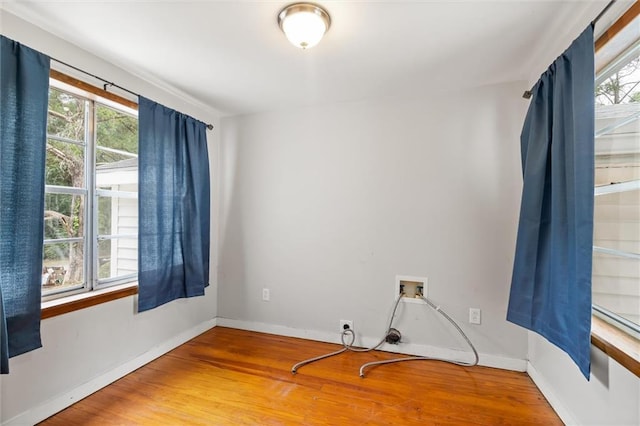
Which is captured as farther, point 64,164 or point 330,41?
point 64,164

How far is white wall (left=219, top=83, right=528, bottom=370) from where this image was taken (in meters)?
2.37

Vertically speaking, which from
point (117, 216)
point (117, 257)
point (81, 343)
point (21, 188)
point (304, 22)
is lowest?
point (81, 343)

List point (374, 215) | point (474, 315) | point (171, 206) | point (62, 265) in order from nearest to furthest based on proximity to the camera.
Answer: point (62, 265) < point (474, 315) < point (171, 206) < point (374, 215)

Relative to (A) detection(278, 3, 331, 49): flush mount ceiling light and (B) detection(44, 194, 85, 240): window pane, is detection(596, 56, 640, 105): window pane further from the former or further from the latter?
(B) detection(44, 194, 85, 240): window pane

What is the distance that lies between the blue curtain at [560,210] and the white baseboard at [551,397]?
1.40 feet

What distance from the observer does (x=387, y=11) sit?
5.07ft

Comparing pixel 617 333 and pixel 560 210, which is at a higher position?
pixel 560 210

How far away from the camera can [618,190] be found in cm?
144

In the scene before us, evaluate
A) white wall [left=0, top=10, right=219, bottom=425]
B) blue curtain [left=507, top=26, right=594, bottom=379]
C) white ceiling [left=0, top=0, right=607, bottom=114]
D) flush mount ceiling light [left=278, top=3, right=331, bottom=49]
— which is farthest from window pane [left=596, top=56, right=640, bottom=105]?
white wall [left=0, top=10, right=219, bottom=425]

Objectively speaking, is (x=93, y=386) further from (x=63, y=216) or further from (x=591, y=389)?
(x=591, y=389)

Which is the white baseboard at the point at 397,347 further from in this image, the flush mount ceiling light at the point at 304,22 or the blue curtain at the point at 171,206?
the flush mount ceiling light at the point at 304,22

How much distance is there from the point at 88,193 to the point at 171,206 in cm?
59

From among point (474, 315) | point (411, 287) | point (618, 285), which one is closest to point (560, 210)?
point (618, 285)

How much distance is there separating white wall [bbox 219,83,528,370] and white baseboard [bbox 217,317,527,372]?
0.02 m
